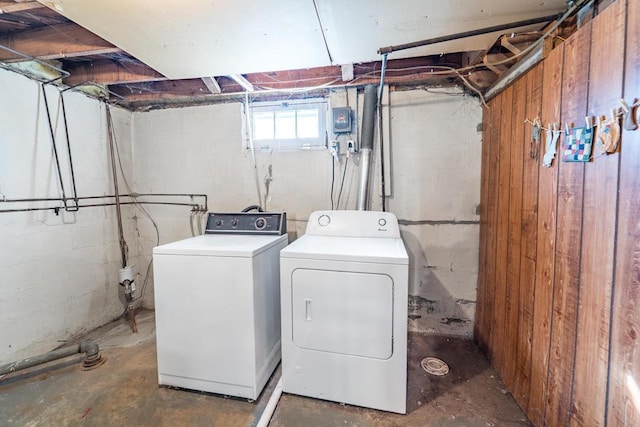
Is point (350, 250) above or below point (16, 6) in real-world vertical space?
below

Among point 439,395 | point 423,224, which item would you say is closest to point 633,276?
point 439,395

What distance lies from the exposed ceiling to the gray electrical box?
0.23 m

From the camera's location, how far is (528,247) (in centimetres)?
149

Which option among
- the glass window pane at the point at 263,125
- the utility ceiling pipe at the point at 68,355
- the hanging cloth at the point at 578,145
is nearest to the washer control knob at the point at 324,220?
the glass window pane at the point at 263,125

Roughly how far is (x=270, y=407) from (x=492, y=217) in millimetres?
1885

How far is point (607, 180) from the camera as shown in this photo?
974 mm

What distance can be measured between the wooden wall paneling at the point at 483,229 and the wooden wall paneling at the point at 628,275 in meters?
1.15

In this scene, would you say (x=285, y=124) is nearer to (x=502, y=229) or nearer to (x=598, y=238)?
(x=502, y=229)

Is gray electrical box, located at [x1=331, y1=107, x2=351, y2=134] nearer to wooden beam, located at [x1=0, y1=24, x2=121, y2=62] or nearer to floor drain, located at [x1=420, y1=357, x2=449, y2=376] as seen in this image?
wooden beam, located at [x1=0, y1=24, x2=121, y2=62]

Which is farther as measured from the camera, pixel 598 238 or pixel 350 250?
pixel 350 250

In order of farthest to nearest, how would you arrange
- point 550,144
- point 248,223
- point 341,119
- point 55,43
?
1. point 341,119
2. point 248,223
3. point 55,43
4. point 550,144

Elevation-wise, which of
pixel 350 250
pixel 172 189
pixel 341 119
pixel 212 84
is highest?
pixel 212 84

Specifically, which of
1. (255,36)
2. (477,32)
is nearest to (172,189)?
(255,36)

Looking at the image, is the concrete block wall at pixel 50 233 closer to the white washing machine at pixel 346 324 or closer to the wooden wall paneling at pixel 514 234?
the white washing machine at pixel 346 324
